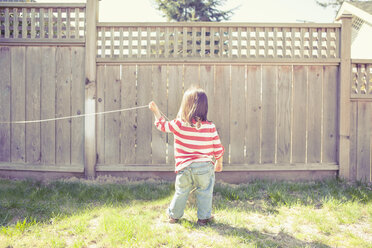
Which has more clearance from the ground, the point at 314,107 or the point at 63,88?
the point at 63,88

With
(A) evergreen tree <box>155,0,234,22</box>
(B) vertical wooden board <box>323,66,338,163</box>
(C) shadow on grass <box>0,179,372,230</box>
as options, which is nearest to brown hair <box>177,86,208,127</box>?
(C) shadow on grass <box>0,179,372,230</box>

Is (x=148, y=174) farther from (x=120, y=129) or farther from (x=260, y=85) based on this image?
(x=260, y=85)

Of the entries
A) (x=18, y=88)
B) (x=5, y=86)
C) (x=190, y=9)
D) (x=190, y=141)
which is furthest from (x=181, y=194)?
(x=190, y=9)

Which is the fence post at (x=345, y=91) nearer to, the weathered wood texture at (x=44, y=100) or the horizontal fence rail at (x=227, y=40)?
the horizontal fence rail at (x=227, y=40)

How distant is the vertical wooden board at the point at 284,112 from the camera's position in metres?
4.12

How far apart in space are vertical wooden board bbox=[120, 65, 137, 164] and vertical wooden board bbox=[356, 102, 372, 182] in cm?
300

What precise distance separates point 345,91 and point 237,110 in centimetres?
143

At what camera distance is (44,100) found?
13.5 feet

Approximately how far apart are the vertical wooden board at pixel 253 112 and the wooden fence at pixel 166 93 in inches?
0.5

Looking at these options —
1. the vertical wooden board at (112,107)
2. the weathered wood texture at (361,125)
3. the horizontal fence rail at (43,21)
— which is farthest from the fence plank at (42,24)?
the weathered wood texture at (361,125)

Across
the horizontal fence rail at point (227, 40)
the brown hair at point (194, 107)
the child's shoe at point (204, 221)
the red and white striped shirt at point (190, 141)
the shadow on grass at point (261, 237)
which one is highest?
the horizontal fence rail at point (227, 40)

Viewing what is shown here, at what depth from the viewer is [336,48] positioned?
414cm

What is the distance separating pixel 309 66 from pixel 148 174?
256cm

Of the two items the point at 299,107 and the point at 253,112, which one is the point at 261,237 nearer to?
the point at 253,112
